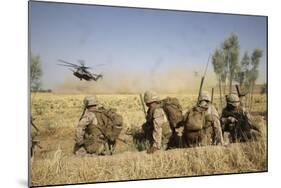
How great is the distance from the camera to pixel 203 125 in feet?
12.4

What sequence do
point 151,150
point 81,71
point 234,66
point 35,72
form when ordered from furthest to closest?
point 234,66 < point 151,150 < point 81,71 < point 35,72

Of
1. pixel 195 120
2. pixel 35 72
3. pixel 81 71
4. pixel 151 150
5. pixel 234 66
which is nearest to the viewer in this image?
pixel 35 72

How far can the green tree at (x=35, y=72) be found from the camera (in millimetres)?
3322

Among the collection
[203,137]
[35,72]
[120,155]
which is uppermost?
[35,72]

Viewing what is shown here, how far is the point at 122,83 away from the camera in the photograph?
11.7 feet

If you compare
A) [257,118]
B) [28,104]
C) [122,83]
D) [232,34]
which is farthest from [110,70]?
[257,118]

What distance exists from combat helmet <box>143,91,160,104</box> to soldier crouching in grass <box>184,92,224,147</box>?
0.29 meters

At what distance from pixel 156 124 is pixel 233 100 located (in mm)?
696

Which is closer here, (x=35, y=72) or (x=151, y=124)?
(x=35, y=72)

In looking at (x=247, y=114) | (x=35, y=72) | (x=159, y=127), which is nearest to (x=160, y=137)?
(x=159, y=127)

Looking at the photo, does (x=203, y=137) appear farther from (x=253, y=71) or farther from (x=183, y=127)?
(x=253, y=71)

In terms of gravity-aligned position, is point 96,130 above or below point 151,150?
above

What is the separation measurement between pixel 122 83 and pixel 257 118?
120cm
